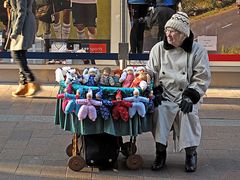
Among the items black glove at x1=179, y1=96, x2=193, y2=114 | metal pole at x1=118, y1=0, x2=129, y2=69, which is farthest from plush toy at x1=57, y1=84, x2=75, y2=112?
metal pole at x1=118, y1=0, x2=129, y2=69

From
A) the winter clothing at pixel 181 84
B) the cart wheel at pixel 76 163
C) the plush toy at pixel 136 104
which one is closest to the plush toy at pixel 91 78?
the plush toy at pixel 136 104

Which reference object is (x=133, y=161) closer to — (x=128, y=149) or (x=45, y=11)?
(x=128, y=149)

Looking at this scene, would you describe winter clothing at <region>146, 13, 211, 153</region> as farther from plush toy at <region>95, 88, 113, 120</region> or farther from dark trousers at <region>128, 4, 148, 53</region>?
dark trousers at <region>128, 4, 148, 53</region>

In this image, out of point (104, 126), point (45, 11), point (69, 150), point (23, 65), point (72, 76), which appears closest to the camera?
point (104, 126)

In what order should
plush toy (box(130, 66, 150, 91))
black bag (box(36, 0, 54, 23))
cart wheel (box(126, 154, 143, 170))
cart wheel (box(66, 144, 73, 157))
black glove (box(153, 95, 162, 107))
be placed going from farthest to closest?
black bag (box(36, 0, 54, 23)) → cart wheel (box(66, 144, 73, 157)) → cart wheel (box(126, 154, 143, 170)) → black glove (box(153, 95, 162, 107)) → plush toy (box(130, 66, 150, 91))

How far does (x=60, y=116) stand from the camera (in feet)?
16.3

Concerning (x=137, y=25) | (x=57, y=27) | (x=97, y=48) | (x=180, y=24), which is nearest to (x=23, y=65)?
(x=57, y=27)

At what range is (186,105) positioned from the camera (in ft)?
15.7

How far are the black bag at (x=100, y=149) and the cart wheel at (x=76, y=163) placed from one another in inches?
2.4

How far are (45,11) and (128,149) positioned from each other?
180 inches

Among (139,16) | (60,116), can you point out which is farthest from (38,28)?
(60,116)

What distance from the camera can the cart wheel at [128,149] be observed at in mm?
5090

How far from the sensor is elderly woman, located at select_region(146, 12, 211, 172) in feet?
16.2

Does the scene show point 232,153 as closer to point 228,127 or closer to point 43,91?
point 228,127
